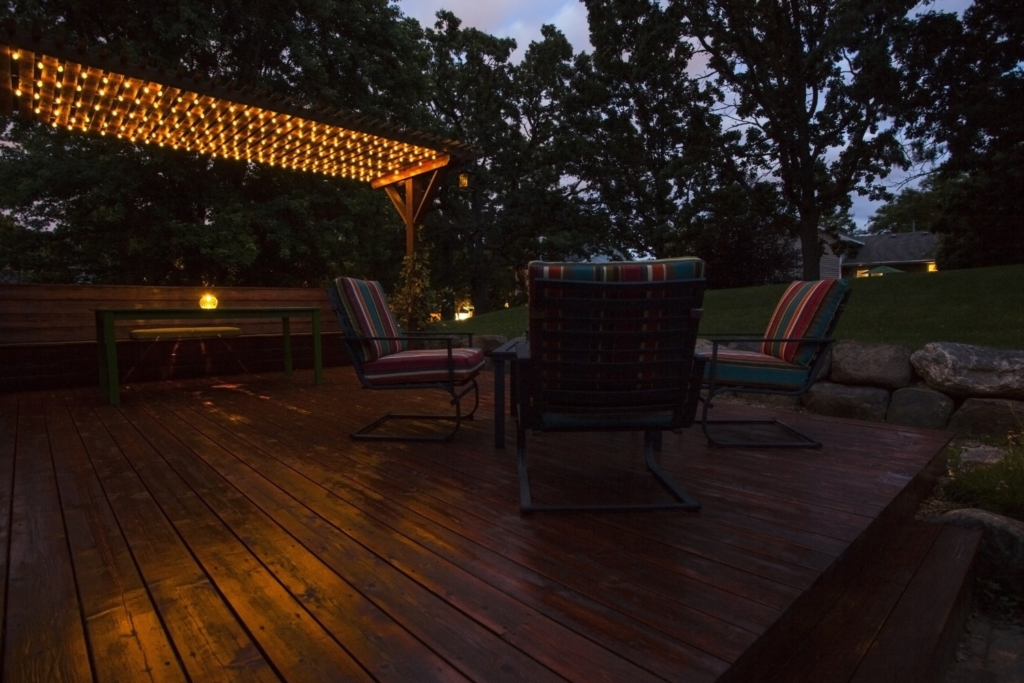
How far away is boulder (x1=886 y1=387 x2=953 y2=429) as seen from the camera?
4.08 meters

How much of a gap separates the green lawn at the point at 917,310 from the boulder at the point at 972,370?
67cm

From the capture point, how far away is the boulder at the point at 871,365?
170 inches

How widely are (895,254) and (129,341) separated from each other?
127ft

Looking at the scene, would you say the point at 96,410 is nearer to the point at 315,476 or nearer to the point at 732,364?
the point at 315,476

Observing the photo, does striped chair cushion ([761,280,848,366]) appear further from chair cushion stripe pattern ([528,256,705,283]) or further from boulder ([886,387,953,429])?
boulder ([886,387,953,429])

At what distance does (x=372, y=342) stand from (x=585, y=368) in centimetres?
152

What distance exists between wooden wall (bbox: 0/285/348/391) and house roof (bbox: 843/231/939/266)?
33595 mm

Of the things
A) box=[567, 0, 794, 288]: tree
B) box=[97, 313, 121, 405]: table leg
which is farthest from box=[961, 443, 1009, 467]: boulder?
box=[567, 0, 794, 288]: tree

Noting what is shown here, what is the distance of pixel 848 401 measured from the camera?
4473mm

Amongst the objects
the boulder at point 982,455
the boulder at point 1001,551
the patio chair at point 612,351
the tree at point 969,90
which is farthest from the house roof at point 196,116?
the tree at point 969,90

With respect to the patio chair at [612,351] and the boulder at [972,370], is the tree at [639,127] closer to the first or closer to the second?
the boulder at [972,370]

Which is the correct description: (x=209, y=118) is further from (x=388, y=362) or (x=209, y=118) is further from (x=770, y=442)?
(x=770, y=442)

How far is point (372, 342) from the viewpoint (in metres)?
3.17

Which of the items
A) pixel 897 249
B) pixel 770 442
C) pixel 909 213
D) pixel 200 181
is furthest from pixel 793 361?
pixel 909 213
